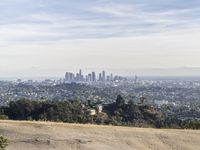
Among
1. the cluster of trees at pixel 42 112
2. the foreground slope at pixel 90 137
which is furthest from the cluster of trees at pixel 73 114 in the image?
the foreground slope at pixel 90 137

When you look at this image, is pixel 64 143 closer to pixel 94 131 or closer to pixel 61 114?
pixel 94 131

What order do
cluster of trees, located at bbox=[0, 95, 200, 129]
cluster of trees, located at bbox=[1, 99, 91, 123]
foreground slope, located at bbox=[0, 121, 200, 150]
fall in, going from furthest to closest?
cluster of trees, located at bbox=[1, 99, 91, 123] < cluster of trees, located at bbox=[0, 95, 200, 129] < foreground slope, located at bbox=[0, 121, 200, 150]

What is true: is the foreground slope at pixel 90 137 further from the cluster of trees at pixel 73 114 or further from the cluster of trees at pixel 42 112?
the cluster of trees at pixel 42 112

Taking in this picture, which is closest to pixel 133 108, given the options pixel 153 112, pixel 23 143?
pixel 153 112

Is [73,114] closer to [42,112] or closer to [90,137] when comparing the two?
[42,112]

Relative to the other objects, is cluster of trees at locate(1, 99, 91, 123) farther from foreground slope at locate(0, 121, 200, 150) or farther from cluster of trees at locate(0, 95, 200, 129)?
foreground slope at locate(0, 121, 200, 150)

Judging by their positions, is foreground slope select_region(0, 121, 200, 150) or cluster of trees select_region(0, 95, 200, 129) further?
cluster of trees select_region(0, 95, 200, 129)

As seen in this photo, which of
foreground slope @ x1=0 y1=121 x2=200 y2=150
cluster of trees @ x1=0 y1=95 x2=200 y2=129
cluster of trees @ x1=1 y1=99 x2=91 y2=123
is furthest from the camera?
cluster of trees @ x1=1 y1=99 x2=91 y2=123

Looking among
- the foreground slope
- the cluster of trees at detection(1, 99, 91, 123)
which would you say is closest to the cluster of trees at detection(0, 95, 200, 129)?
the cluster of trees at detection(1, 99, 91, 123)

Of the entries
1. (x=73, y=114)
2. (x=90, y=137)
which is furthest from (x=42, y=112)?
(x=90, y=137)
